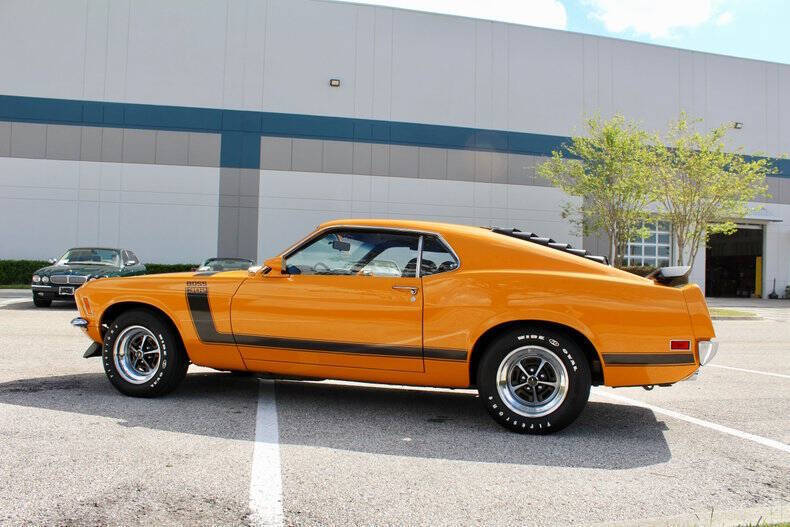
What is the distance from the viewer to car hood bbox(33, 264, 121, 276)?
1391 cm

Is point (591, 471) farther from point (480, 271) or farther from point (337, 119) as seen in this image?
point (337, 119)

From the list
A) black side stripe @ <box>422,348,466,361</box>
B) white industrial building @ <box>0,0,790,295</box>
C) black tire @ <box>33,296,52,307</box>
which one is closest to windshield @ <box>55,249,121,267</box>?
black tire @ <box>33,296,52,307</box>

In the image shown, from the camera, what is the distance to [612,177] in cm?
2427

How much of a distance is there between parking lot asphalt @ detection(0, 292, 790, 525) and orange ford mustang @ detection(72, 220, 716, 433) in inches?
13.5

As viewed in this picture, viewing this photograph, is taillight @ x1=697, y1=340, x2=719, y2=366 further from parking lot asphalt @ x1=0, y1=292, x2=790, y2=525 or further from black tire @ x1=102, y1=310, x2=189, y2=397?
black tire @ x1=102, y1=310, x2=189, y2=397

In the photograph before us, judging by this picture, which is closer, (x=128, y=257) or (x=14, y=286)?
(x=128, y=257)

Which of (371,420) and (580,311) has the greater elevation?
(580,311)

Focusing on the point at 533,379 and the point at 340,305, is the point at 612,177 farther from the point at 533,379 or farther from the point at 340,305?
the point at 340,305

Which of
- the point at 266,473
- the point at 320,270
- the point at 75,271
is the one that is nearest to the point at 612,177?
the point at 75,271

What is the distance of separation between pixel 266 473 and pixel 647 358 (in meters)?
2.60

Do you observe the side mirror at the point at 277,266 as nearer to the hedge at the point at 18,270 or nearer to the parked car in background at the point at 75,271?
the parked car in background at the point at 75,271

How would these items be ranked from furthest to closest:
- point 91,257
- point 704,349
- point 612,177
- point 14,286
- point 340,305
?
point 612,177 < point 14,286 < point 91,257 < point 340,305 < point 704,349

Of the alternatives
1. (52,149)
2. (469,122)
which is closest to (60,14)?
(52,149)

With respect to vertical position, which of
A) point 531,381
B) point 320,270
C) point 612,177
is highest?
point 612,177
